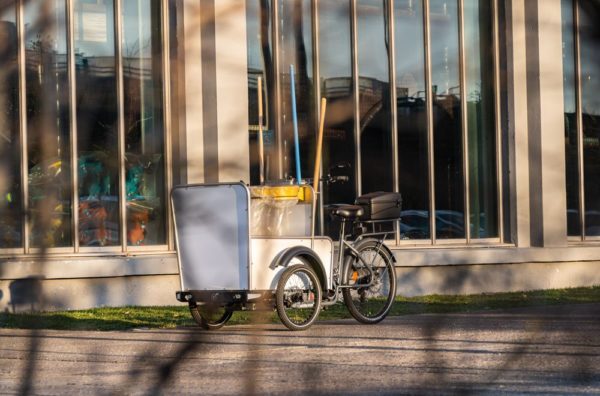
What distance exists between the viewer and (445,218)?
12.1 meters

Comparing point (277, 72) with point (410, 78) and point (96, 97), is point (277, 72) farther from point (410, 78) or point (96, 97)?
point (410, 78)

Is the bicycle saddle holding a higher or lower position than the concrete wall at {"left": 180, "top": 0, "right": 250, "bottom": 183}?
lower

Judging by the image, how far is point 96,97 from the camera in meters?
0.88

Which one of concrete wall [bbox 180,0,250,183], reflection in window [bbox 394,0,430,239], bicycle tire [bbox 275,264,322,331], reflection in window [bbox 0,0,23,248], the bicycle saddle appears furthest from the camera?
the bicycle saddle

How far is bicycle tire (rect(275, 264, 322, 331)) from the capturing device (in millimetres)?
7332

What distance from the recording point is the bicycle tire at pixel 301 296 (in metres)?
7.33

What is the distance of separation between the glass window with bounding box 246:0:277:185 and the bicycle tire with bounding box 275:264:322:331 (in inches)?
236

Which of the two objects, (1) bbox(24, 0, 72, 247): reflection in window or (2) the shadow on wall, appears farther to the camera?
(2) the shadow on wall

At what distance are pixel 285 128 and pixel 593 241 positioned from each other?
11419 millimetres

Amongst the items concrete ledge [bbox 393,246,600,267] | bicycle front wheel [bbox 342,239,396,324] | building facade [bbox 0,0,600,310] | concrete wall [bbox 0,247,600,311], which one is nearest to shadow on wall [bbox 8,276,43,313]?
building facade [bbox 0,0,600,310]

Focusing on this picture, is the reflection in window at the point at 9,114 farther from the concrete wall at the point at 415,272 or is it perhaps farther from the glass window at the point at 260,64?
the concrete wall at the point at 415,272

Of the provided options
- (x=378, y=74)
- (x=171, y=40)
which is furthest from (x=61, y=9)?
A: (x=378, y=74)

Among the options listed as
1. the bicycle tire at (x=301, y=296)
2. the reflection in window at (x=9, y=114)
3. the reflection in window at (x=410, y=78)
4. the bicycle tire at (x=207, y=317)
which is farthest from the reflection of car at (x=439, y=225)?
the reflection in window at (x=9, y=114)

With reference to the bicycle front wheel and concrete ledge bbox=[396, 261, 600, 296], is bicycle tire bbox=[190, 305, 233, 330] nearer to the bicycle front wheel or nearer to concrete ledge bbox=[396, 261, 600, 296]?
the bicycle front wheel
